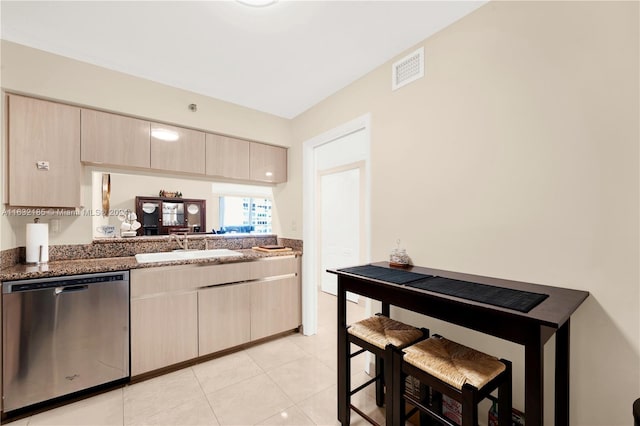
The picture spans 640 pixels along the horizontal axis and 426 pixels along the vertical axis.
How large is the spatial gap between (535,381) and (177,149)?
3039 mm

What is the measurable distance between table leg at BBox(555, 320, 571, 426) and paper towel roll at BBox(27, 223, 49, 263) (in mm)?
3418

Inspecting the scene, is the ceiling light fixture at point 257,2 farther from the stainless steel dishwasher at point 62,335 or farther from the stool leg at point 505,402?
the stool leg at point 505,402

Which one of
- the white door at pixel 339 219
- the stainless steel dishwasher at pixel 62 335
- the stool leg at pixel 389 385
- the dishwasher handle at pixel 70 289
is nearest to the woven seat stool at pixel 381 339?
the stool leg at pixel 389 385

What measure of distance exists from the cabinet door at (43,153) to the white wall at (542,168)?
265cm

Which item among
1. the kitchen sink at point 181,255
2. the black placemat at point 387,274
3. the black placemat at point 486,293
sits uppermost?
the black placemat at point 486,293

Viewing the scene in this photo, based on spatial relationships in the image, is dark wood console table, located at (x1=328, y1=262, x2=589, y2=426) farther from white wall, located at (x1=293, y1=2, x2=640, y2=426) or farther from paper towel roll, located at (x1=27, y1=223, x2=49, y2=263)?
paper towel roll, located at (x1=27, y1=223, x2=49, y2=263)

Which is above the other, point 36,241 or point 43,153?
point 43,153

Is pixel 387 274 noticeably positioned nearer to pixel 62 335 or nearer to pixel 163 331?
pixel 163 331

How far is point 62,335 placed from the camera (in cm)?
186

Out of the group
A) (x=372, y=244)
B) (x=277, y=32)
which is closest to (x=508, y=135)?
(x=372, y=244)

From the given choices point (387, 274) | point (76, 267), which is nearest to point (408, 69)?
point (387, 274)

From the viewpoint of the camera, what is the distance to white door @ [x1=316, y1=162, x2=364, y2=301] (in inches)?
168

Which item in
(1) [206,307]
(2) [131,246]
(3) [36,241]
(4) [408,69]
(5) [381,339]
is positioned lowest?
(1) [206,307]

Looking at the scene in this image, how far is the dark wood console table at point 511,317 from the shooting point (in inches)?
39.3
